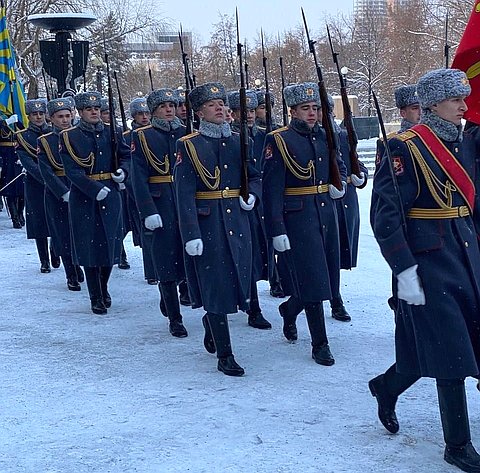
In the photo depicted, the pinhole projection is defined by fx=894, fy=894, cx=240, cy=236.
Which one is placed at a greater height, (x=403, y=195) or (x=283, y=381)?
(x=403, y=195)

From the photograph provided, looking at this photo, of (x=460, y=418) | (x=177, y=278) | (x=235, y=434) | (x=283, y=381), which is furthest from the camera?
(x=177, y=278)

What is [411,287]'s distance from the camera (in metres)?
4.10

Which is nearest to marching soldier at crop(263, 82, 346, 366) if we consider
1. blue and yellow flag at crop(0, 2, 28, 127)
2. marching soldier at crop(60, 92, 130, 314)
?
marching soldier at crop(60, 92, 130, 314)

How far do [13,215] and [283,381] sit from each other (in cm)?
921

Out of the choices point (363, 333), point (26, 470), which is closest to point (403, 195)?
point (26, 470)

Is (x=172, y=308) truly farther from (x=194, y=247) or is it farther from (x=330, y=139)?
(x=330, y=139)

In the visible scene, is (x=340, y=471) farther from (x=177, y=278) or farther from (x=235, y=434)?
(x=177, y=278)

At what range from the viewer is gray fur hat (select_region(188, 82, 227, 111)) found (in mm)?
5957

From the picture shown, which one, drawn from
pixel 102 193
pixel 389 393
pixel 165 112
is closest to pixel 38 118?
pixel 102 193

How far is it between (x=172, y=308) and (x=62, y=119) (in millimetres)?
2744

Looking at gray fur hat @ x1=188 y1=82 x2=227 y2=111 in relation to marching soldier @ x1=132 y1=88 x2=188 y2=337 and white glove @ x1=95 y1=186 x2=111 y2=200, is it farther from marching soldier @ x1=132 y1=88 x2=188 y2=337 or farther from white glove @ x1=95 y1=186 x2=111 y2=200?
white glove @ x1=95 y1=186 x2=111 y2=200

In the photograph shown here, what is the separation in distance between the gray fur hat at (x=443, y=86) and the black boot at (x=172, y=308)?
10.8 feet

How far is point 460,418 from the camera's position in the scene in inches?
163

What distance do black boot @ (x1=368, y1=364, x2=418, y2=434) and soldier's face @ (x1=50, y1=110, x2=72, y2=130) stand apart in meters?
5.16
